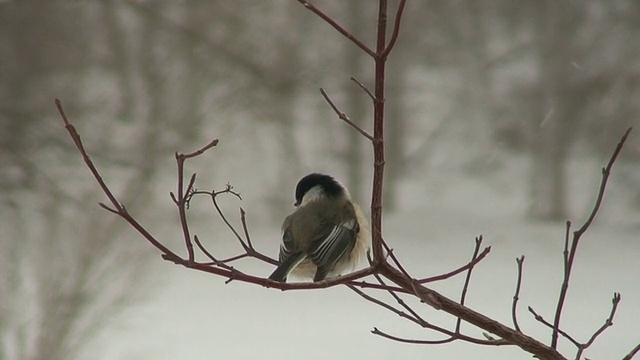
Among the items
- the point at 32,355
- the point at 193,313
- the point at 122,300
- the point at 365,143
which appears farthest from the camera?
the point at 365,143

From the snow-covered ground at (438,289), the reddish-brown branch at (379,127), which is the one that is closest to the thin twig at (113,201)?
the reddish-brown branch at (379,127)

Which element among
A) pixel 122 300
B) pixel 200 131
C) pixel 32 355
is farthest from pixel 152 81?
pixel 32 355

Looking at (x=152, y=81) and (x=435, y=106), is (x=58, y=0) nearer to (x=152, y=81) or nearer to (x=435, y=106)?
(x=152, y=81)

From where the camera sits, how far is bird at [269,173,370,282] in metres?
0.90

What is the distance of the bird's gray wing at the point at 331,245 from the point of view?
894 mm

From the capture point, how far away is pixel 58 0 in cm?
237

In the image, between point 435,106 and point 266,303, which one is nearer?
point 266,303

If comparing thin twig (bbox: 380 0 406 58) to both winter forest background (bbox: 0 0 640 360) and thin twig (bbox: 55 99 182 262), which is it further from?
winter forest background (bbox: 0 0 640 360)

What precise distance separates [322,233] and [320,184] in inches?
3.7

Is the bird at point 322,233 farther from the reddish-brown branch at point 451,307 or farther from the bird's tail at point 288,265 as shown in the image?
the reddish-brown branch at point 451,307

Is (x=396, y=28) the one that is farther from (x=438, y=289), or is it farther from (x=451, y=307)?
(x=438, y=289)

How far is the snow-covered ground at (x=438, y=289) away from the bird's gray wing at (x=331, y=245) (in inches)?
46.1

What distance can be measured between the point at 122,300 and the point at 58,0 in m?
0.89

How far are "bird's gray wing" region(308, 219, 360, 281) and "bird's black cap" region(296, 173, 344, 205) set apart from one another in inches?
2.2
